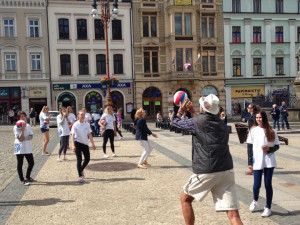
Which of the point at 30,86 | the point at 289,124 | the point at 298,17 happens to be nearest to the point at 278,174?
the point at 289,124

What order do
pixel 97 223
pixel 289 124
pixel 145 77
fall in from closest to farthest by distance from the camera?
1. pixel 97 223
2. pixel 289 124
3. pixel 145 77

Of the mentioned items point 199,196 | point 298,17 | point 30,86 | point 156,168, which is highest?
point 298,17

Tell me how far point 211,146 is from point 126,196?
3081mm

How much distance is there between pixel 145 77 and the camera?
34875 millimetres

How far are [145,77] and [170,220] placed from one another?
30.3m

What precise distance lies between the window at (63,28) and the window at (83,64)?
2425 mm

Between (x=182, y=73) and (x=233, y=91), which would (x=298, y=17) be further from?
(x=182, y=73)

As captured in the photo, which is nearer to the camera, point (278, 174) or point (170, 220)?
point (170, 220)

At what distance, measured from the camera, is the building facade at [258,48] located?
36.1m

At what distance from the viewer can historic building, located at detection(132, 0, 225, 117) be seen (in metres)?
34.2

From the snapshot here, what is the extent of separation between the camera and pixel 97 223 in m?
5.02

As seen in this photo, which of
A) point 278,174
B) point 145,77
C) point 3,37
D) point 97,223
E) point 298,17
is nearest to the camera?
point 97,223

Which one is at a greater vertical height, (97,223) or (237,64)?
(237,64)

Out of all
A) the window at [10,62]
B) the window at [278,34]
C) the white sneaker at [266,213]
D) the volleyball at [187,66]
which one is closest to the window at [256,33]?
the window at [278,34]
